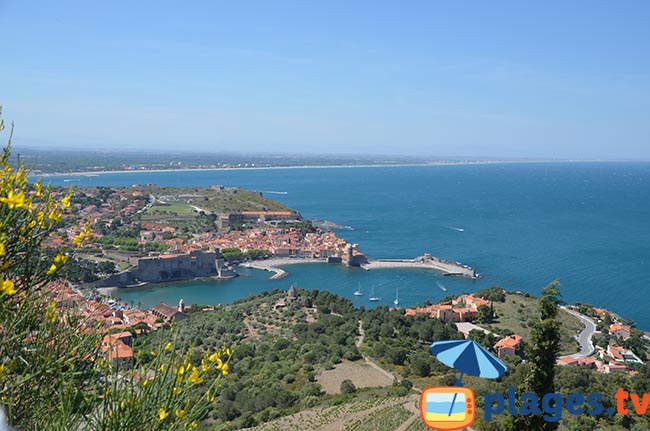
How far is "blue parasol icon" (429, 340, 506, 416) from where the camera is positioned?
3.89 meters

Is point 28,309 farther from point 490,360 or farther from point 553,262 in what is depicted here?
point 553,262

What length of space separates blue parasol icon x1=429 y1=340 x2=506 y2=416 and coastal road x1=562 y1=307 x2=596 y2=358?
11.2 meters

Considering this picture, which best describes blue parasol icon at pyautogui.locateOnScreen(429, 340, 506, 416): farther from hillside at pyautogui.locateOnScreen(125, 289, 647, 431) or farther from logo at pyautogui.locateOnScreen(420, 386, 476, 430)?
hillside at pyautogui.locateOnScreen(125, 289, 647, 431)

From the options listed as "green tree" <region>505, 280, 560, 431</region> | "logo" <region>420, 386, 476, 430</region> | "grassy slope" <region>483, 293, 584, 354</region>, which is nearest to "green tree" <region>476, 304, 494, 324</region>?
"grassy slope" <region>483, 293, 584, 354</region>

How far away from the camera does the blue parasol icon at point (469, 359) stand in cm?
389

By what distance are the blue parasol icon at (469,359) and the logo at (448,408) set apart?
996mm

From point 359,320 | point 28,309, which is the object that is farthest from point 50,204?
point 359,320

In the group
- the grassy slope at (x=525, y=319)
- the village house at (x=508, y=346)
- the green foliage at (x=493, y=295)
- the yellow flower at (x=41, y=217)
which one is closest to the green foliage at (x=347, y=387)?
the village house at (x=508, y=346)

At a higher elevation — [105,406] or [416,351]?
[105,406]

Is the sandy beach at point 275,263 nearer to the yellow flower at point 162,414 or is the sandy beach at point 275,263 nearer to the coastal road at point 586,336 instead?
the coastal road at point 586,336

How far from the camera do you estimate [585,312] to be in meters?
17.8

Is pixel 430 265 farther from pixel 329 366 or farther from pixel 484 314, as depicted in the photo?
pixel 329 366

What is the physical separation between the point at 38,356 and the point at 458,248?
30742 millimetres

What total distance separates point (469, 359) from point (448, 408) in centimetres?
113
